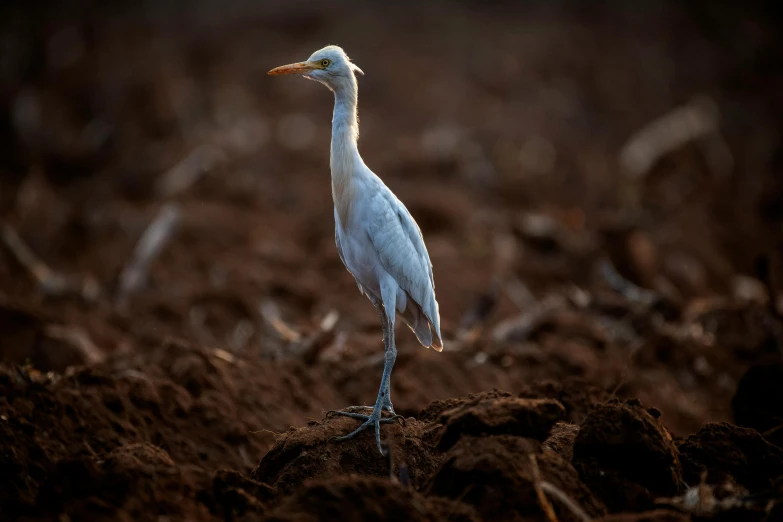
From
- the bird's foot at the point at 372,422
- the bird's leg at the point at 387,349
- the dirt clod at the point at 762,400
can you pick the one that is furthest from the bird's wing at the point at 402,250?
the dirt clod at the point at 762,400

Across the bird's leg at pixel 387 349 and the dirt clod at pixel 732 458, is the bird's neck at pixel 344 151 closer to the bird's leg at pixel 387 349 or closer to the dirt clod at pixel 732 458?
the bird's leg at pixel 387 349

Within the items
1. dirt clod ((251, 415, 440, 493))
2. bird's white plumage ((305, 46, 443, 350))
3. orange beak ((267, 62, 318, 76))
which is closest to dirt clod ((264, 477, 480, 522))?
dirt clod ((251, 415, 440, 493))

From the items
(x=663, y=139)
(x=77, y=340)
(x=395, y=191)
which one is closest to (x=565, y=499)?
(x=77, y=340)

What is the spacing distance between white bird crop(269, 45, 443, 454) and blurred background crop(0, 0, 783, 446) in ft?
5.81

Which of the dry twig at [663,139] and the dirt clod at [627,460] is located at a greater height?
the dirt clod at [627,460]

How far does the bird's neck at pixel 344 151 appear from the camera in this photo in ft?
19.4

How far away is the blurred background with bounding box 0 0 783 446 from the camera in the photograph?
8664 mm

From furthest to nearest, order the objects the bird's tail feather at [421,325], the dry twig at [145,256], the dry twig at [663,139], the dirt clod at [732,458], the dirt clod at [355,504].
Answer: the dry twig at [663,139]
the dry twig at [145,256]
the bird's tail feather at [421,325]
the dirt clod at [732,458]
the dirt clod at [355,504]

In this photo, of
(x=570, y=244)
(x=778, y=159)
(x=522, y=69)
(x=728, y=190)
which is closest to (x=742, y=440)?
(x=570, y=244)

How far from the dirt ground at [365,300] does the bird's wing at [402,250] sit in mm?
853

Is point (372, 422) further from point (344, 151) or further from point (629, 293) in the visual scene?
point (629, 293)

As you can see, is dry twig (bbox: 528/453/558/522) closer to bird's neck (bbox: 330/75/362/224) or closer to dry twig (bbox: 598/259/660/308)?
bird's neck (bbox: 330/75/362/224)

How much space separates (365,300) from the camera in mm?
12031

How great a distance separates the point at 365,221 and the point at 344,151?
54cm
